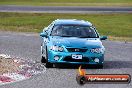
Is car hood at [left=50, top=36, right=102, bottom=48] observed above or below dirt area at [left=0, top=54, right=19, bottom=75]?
above

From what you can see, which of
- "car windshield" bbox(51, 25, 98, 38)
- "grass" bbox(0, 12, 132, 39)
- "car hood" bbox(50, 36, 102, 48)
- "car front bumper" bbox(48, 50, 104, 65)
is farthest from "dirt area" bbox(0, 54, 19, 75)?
"grass" bbox(0, 12, 132, 39)

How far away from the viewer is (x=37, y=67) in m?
18.2

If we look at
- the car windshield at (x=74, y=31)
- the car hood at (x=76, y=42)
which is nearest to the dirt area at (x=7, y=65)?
the car hood at (x=76, y=42)

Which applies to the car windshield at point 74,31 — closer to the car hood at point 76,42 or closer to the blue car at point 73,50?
the blue car at point 73,50

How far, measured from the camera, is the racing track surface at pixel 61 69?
47.2ft

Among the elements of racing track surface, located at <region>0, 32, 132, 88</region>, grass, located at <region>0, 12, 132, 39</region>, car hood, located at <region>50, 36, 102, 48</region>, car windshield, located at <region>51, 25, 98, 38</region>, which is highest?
car windshield, located at <region>51, 25, 98, 38</region>

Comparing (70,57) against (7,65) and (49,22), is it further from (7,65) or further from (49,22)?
(49,22)

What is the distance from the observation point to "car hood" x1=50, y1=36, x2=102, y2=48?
Result: 18266mm

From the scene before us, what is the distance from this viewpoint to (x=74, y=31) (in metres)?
19.8

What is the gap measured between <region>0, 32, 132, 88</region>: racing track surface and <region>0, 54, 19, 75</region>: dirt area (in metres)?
1.08

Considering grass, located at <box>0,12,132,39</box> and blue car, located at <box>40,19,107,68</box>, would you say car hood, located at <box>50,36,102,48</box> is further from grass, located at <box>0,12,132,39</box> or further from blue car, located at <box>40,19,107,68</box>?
grass, located at <box>0,12,132,39</box>

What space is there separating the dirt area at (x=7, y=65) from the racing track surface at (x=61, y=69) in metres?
1.08

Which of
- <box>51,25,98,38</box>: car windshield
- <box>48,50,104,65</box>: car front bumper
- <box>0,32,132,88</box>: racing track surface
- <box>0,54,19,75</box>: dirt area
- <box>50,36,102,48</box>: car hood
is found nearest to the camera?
<box>0,32,132,88</box>: racing track surface

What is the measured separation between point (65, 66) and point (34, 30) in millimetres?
20536
